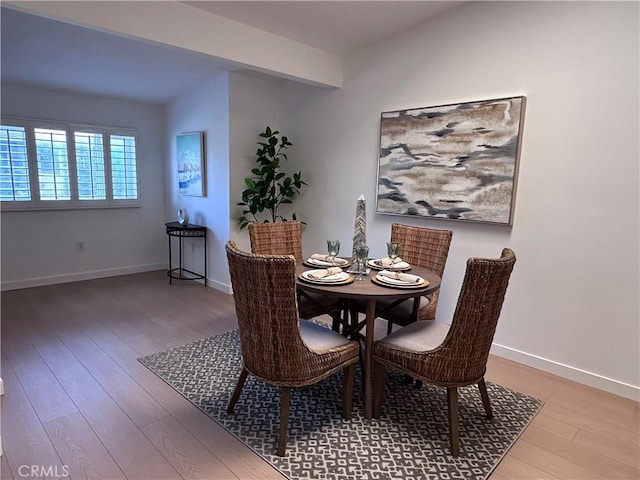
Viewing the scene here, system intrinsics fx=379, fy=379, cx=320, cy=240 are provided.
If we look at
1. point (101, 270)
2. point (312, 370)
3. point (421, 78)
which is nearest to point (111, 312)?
point (101, 270)

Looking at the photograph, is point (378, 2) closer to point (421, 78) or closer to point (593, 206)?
point (421, 78)

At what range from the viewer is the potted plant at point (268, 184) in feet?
13.1

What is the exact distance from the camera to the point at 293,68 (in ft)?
10.8

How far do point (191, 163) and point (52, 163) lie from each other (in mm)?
1583

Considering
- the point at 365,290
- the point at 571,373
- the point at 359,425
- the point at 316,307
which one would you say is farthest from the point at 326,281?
the point at 571,373

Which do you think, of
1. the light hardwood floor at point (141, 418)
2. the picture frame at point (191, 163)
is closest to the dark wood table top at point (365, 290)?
A: the light hardwood floor at point (141, 418)

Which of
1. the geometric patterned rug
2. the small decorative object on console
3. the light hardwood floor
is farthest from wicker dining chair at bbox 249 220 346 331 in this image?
the small decorative object on console

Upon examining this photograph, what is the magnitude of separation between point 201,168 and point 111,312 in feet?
5.92

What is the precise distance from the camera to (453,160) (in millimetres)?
2863

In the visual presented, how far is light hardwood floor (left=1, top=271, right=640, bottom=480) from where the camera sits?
5.58 feet

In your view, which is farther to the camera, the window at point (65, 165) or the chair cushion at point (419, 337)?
the window at point (65, 165)

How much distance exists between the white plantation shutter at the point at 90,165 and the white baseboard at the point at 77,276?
95 cm

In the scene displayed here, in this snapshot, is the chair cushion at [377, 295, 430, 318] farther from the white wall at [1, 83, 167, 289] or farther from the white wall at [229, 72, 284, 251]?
the white wall at [1, 83, 167, 289]

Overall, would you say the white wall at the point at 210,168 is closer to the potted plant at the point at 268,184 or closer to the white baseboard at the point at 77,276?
the potted plant at the point at 268,184
